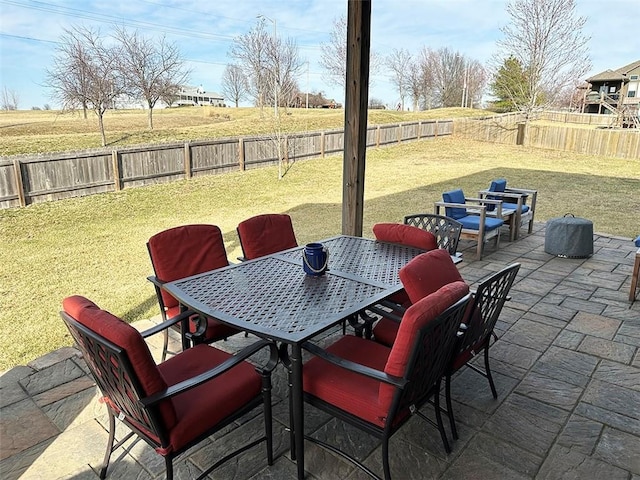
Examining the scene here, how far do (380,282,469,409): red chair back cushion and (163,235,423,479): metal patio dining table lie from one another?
342mm

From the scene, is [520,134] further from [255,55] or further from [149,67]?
[149,67]

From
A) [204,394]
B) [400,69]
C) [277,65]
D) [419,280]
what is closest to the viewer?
[204,394]

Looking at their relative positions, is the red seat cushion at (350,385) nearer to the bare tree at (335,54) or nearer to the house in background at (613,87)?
the bare tree at (335,54)

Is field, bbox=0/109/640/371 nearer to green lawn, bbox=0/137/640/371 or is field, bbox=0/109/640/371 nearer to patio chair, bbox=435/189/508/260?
green lawn, bbox=0/137/640/371

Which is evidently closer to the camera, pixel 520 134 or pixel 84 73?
pixel 84 73

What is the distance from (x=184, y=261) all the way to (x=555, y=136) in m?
16.2

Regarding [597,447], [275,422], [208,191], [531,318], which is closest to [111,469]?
[275,422]

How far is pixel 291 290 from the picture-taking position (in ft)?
7.20

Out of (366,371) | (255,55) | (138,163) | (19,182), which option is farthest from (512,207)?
(19,182)

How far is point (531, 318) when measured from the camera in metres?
3.43

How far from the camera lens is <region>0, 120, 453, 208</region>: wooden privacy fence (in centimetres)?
709

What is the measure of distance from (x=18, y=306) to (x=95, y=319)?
122 inches

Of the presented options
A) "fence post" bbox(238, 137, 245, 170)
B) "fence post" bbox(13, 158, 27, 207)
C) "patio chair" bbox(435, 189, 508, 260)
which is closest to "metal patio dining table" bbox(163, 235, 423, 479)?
"patio chair" bbox(435, 189, 508, 260)

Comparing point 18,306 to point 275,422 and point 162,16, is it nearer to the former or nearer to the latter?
point 275,422
